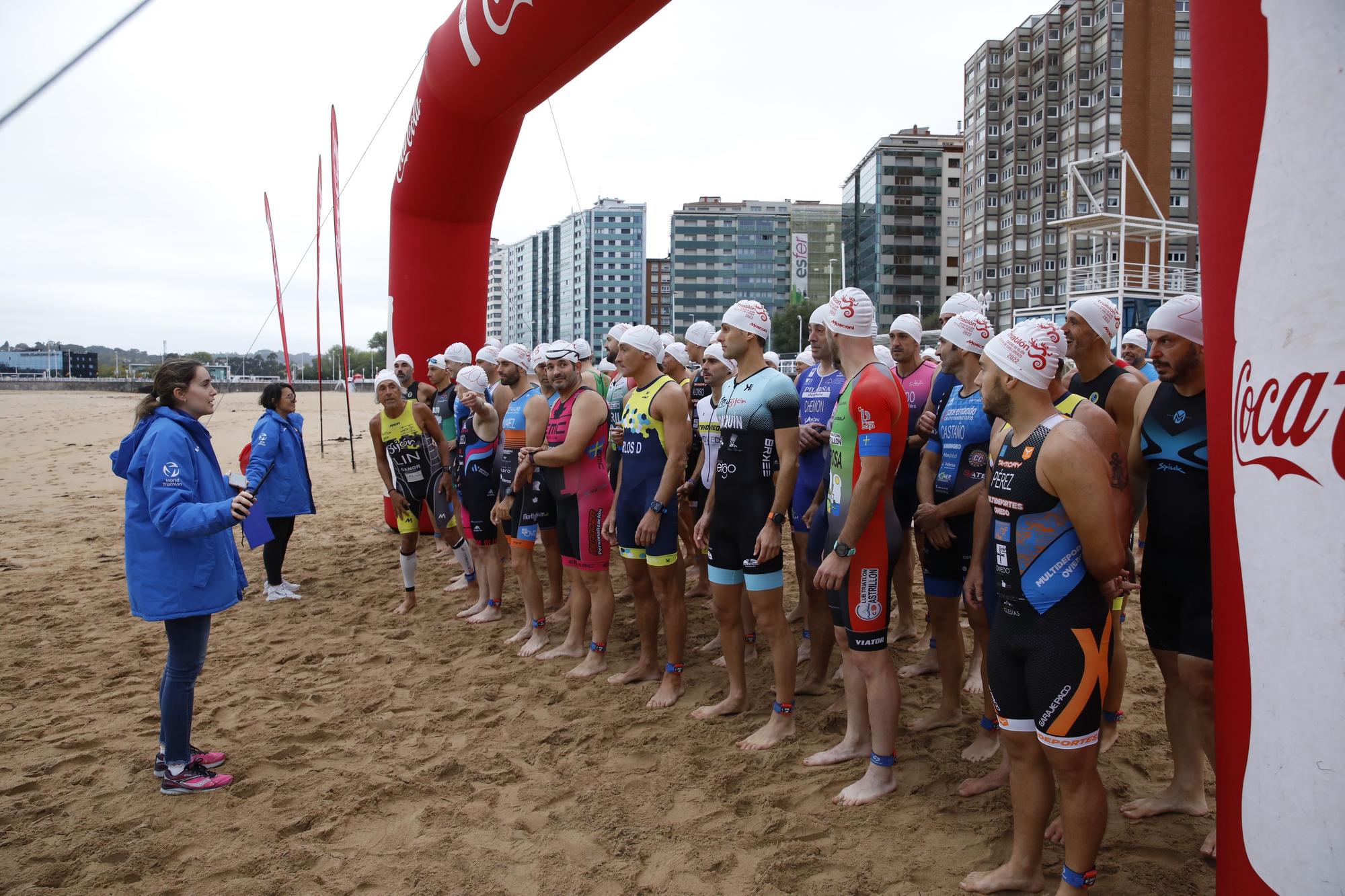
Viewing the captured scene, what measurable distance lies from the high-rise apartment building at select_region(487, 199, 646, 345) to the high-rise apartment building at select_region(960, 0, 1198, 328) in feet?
175

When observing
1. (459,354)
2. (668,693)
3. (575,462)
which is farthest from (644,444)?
(459,354)

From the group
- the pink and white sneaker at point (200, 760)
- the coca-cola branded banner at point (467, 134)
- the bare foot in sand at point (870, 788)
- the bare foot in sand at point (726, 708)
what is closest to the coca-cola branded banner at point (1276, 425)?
the bare foot in sand at point (870, 788)

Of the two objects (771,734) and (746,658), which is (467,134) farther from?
(771,734)

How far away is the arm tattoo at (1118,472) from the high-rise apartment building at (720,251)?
12680 cm

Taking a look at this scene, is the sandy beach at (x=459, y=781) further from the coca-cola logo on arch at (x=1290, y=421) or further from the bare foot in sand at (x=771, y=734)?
the coca-cola logo on arch at (x=1290, y=421)

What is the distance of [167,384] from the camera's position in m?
3.82

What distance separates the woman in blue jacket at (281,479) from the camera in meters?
7.12

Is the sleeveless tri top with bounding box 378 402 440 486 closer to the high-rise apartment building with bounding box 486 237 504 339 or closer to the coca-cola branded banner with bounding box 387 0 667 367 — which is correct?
the coca-cola branded banner with bounding box 387 0 667 367

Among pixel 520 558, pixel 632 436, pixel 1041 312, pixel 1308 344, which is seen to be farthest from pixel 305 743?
pixel 1041 312

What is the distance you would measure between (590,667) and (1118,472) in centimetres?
344

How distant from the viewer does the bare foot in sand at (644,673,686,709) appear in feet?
15.6

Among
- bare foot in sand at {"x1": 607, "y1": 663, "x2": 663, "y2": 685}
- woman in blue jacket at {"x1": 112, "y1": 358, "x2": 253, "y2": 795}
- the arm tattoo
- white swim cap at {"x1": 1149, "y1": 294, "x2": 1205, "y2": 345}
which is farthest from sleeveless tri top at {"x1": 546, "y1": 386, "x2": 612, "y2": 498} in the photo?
white swim cap at {"x1": 1149, "y1": 294, "x2": 1205, "y2": 345}

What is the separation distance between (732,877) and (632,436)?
262 centimetres

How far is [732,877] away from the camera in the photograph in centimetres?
307
